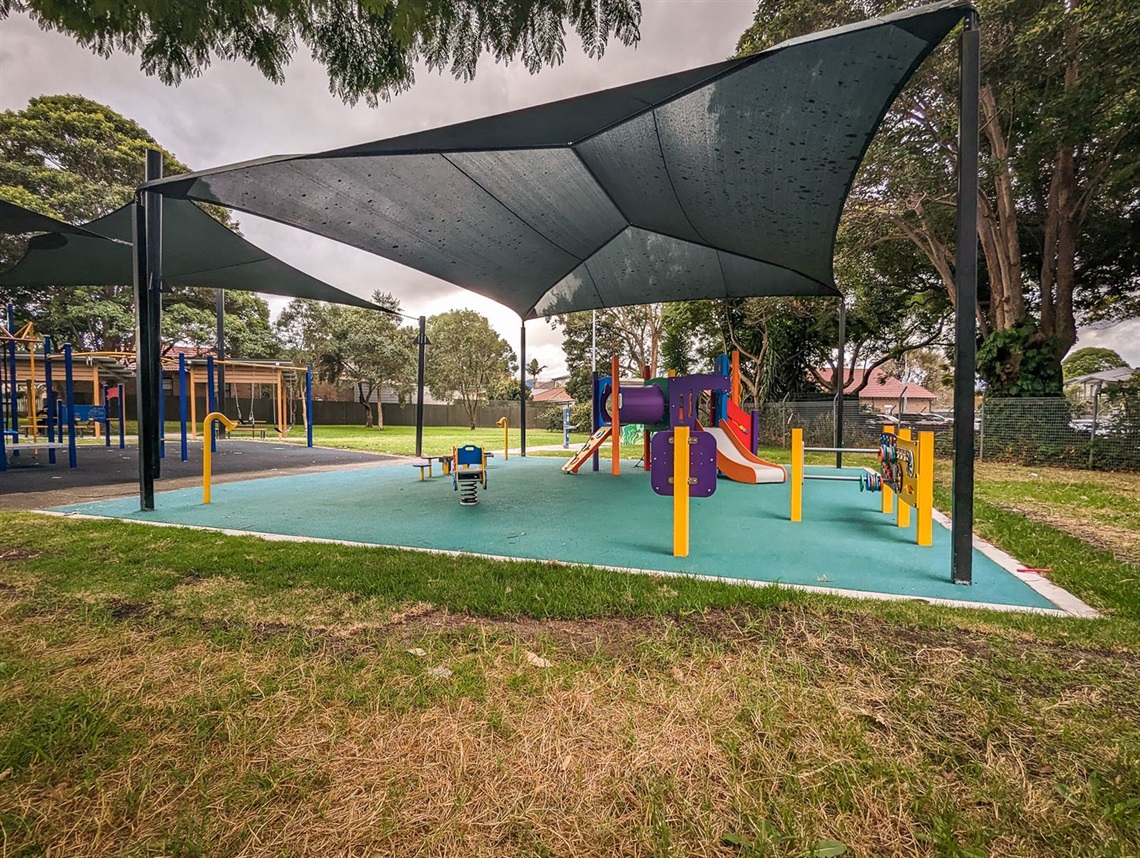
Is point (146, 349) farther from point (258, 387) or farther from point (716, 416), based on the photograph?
point (258, 387)

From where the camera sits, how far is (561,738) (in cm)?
138

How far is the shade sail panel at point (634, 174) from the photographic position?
2.62 m

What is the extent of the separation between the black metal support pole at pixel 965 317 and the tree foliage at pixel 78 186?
21380 mm

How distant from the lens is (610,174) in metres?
4.12

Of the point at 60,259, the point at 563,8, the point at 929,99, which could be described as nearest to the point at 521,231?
the point at 563,8

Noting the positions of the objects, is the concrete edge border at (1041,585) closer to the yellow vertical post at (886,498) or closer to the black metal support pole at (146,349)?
the yellow vertical post at (886,498)

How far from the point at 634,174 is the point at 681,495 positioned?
8.73 ft

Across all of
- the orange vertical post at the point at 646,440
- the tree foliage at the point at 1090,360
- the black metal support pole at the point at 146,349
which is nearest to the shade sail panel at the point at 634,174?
the black metal support pole at the point at 146,349

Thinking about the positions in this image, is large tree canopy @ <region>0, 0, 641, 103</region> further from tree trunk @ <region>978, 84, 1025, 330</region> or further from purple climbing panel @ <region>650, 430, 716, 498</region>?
tree trunk @ <region>978, 84, 1025, 330</region>

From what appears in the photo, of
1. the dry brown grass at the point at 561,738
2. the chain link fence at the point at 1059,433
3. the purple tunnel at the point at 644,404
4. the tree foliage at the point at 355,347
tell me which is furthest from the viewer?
the tree foliage at the point at 355,347

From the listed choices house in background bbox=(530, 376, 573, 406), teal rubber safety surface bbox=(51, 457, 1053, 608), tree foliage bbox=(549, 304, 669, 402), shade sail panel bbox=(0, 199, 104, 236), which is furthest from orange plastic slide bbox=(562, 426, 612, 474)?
house in background bbox=(530, 376, 573, 406)

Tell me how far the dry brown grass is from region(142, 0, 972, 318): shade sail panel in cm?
270

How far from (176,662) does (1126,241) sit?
18171mm

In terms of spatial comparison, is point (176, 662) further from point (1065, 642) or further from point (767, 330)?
point (767, 330)
